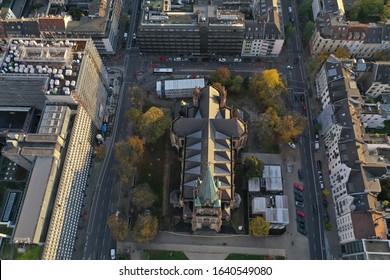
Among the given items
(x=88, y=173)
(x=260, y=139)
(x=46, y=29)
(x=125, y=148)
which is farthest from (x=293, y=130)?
(x=46, y=29)

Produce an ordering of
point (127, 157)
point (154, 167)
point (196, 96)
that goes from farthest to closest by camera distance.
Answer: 1. point (154, 167)
2. point (127, 157)
3. point (196, 96)

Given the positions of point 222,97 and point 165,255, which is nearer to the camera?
point 165,255

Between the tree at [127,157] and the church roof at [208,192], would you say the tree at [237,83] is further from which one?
the church roof at [208,192]

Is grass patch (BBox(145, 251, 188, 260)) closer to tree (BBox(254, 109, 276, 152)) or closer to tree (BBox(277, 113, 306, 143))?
tree (BBox(254, 109, 276, 152))

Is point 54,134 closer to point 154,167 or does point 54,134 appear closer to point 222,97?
point 154,167

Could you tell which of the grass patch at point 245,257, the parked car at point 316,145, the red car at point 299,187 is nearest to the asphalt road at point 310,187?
the parked car at point 316,145

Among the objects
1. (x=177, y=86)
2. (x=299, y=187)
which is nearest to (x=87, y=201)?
(x=177, y=86)

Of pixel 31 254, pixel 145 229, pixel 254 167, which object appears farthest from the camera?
pixel 254 167
